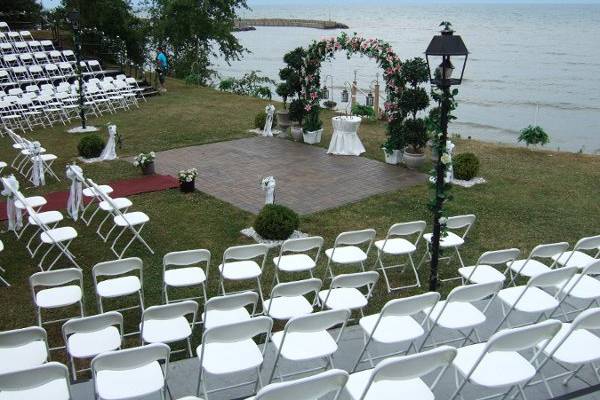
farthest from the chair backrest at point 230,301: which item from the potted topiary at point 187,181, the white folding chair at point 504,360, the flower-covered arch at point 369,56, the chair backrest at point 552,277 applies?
the flower-covered arch at point 369,56

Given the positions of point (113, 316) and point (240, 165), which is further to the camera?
point (240, 165)

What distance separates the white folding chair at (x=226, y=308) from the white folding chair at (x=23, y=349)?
1.17m

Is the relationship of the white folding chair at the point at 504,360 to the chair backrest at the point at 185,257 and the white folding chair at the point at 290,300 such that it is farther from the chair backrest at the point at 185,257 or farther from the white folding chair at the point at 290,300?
the chair backrest at the point at 185,257

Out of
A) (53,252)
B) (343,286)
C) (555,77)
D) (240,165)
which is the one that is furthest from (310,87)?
(555,77)

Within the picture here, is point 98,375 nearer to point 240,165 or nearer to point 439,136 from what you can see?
point 439,136

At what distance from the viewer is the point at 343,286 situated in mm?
4852

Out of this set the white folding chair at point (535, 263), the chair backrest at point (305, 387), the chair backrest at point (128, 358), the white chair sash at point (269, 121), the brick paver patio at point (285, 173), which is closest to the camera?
the chair backrest at point (305, 387)

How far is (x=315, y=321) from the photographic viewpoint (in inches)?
154

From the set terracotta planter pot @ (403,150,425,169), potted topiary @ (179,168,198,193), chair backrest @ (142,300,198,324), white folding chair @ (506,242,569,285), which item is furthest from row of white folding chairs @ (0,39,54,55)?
white folding chair @ (506,242,569,285)

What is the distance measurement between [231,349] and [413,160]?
319 inches

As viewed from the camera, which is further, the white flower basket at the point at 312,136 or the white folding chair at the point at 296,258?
the white flower basket at the point at 312,136

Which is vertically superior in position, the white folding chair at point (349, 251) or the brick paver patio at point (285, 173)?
the white folding chair at point (349, 251)

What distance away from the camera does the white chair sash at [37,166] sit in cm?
990

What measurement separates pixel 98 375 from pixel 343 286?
2051 millimetres
